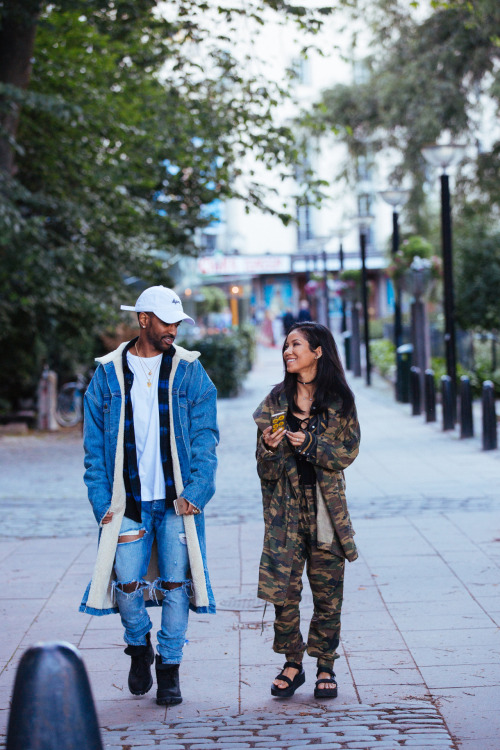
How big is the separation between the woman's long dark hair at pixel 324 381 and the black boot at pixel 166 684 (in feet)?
3.93

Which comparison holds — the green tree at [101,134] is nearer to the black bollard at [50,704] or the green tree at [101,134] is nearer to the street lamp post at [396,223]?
the street lamp post at [396,223]

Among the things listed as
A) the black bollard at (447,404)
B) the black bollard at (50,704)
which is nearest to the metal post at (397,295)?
the black bollard at (447,404)

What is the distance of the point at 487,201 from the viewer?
23.8 meters

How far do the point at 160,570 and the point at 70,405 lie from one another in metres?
15.7

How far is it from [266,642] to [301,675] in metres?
0.86

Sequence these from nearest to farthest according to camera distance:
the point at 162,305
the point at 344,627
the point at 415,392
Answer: the point at 162,305 < the point at 344,627 < the point at 415,392

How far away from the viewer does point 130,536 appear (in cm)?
416

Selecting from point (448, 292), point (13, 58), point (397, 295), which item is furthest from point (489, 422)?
point (397, 295)

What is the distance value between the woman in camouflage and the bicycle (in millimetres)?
15520

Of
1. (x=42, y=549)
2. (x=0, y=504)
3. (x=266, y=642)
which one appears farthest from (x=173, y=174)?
(x=266, y=642)

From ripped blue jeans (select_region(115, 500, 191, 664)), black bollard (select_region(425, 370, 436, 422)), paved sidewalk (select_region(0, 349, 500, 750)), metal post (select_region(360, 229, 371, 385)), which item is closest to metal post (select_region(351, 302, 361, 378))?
metal post (select_region(360, 229, 371, 385))

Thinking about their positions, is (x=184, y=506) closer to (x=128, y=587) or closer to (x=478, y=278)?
(x=128, y=587)

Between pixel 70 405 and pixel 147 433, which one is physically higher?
pixel 147 433

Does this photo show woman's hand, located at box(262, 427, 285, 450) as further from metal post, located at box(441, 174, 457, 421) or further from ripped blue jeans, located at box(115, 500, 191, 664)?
metal post, located at box(441, 174, 457, 421)
